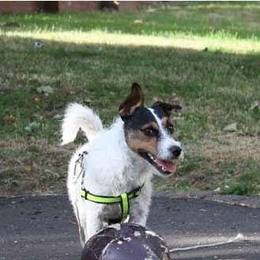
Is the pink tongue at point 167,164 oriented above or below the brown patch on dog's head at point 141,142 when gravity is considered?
below

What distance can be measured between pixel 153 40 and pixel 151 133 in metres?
10.3

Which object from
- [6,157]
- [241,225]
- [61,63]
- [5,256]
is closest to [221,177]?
[241,225]

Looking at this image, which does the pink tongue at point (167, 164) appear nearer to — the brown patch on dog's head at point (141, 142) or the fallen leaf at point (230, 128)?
the brown patch on dog's head at point (141, 142)

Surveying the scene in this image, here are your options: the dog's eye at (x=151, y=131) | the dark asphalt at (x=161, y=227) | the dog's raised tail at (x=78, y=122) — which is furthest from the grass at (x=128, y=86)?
the dog's eye at (x=151, y=131)

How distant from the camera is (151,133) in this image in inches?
177

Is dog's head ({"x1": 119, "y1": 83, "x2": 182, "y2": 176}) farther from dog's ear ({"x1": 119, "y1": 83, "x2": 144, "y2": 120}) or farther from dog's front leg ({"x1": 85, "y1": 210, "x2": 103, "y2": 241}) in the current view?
dog's front leg ({"x1": 85, "y1": 210, "x2": 103, "y2": 241})

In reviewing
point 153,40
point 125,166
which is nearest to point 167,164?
point 125,166

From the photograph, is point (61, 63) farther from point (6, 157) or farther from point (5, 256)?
point (5, 256)

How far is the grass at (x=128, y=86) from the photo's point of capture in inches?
299

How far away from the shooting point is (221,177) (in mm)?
7449

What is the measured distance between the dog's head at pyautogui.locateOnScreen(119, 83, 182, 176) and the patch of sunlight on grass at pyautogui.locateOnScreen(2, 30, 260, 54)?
8.89 m

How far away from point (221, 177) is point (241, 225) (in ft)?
4.38

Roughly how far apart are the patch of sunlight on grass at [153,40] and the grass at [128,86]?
0.02 meters

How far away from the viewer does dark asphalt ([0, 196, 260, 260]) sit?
5453mm
